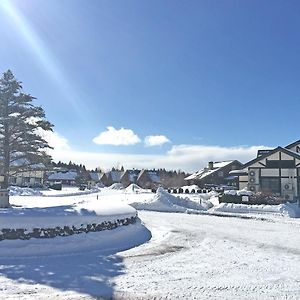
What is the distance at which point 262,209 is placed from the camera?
2994 cm

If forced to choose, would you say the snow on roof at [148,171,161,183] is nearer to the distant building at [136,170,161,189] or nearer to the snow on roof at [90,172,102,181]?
the distant building at [136,170,161,189]

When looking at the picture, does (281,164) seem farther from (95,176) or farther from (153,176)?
(95,176)

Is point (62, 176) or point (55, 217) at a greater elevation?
point (62, 176)

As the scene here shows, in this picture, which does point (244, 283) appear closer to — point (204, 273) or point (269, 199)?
point (204, 273)

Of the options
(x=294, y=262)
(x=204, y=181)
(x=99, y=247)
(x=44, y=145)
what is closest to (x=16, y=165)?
(x=44, y=145)

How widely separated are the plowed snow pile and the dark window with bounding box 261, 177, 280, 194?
8.98 metres

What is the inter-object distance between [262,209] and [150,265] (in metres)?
21.6

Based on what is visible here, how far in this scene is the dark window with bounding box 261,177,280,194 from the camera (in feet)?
130

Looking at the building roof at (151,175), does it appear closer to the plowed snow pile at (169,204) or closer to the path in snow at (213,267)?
the plowed snow pile at (169,204)

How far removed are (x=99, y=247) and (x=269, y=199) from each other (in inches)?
877

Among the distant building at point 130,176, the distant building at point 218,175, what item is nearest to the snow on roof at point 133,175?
the distant building at point 130,176

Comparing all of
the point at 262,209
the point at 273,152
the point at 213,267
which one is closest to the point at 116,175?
the point at 273,152

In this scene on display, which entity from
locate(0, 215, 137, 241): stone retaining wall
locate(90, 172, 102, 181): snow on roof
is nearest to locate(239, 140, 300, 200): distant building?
locate(0, 215, 137, 241): stone retaining wall

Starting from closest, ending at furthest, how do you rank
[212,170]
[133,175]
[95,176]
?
[212,170] → [133,175] → [95,176]
